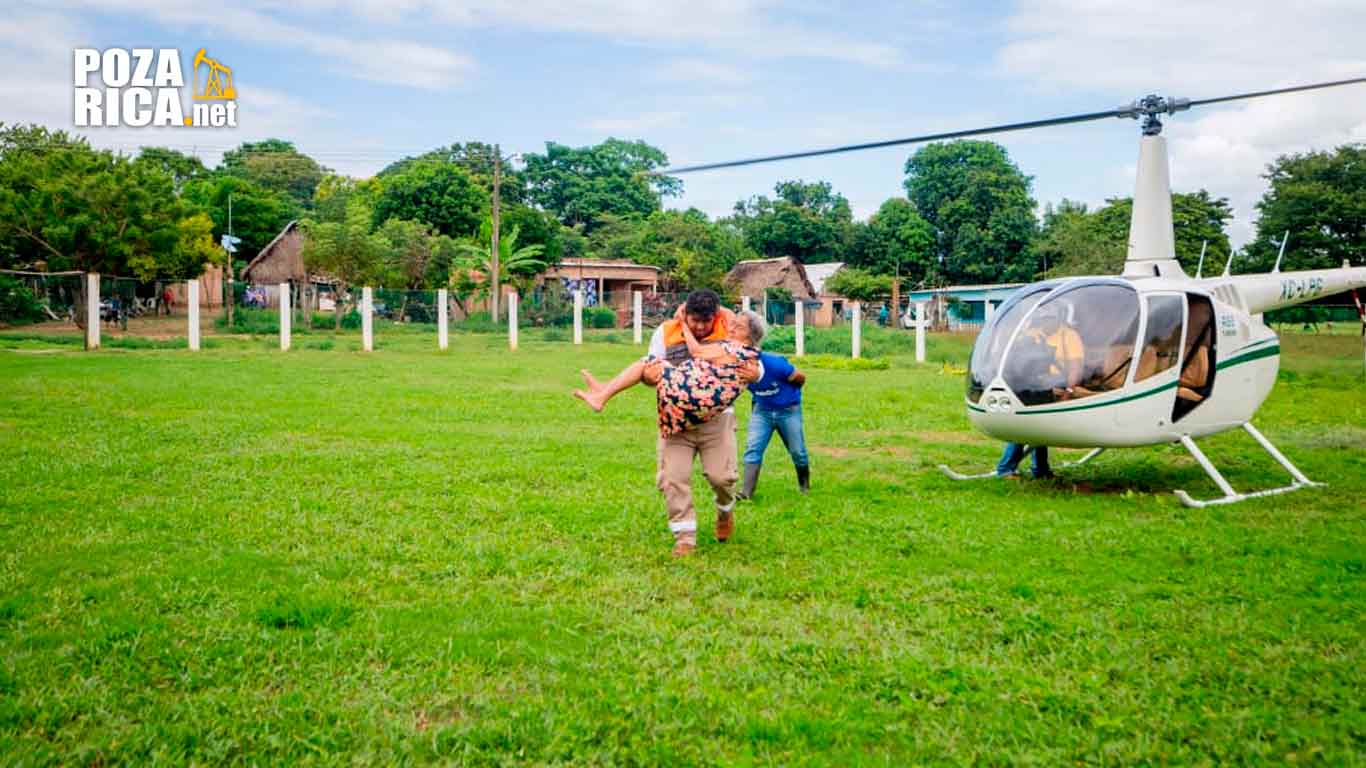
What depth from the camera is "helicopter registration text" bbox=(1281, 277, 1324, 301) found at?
10.4 m

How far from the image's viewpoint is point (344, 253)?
3988 cm

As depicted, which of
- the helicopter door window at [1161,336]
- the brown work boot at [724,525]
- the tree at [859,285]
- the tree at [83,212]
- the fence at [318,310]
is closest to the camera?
the brown work boot at [724,525]

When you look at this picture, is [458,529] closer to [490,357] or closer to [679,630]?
[679,630]

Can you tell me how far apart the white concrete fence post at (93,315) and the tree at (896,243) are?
145 ft

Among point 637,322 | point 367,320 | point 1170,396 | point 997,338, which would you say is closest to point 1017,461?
point 997,338

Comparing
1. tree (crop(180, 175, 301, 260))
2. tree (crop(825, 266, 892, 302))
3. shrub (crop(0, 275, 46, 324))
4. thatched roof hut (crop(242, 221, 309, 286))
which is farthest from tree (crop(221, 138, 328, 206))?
shrub (crop(0, 275, 46, 324))

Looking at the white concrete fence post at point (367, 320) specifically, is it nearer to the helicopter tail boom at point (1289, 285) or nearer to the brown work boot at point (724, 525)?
the helicopter tail boom at point (1289, 285)

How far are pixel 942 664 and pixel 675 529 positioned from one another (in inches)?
92.9

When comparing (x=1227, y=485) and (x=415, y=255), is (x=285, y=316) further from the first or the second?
(x=1227, y=485)

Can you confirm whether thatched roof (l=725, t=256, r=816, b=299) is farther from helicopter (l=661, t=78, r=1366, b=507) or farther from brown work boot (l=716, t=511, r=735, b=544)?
brown work boot (l=716, t=511, r=735, b=544)

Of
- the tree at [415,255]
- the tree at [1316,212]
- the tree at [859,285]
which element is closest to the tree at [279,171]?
the tree at [415,255]

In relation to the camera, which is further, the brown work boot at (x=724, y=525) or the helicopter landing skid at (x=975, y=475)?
the helicopter landing skid at (x=975, y=475)

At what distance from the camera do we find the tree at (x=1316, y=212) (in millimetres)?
44500

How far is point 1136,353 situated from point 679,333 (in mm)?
4513
